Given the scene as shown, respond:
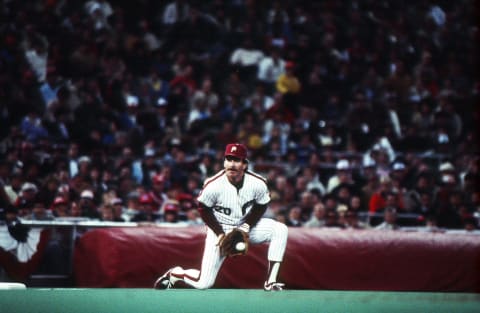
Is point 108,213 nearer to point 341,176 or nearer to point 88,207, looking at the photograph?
point 88,207

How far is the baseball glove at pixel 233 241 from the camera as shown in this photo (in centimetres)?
898

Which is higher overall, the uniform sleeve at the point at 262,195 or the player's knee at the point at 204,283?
the uniform sleeve at the point at 262,195

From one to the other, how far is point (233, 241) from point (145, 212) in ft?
11.7

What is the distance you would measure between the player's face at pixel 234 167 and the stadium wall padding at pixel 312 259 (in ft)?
6.05

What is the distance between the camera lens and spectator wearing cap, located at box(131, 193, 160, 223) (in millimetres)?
12336

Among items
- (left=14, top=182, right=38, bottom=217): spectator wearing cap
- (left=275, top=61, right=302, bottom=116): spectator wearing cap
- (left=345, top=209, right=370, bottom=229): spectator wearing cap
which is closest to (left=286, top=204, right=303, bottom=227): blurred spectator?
(left=345, top=209, right=370, bottom=229): spectator wearing cap

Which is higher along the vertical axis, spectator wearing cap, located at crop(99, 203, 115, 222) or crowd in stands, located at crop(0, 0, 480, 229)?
crowd in stands, located at crop(0, 0, 480, 229)

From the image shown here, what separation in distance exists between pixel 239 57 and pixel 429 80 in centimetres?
388

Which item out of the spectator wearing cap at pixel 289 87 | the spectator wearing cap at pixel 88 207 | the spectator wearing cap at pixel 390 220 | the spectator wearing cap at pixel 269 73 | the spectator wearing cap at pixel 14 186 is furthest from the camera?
the spectator wearing cap at pixel 269 73

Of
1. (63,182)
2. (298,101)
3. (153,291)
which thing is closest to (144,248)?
(153,291)

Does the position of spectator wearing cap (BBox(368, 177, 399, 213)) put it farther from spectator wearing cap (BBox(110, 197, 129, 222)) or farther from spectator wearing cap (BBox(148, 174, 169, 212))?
spectator wearing cap (BBox(110, 197, 129, 222))

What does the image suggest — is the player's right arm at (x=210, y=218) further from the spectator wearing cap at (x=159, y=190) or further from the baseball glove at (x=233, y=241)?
the spectator wearing cap at (x=159, y=190)

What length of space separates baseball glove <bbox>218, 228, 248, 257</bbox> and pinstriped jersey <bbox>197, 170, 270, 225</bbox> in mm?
348

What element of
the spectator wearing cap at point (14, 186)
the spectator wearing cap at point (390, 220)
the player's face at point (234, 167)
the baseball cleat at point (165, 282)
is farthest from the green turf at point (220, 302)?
the spectator wearing cap at point (14, 186)
